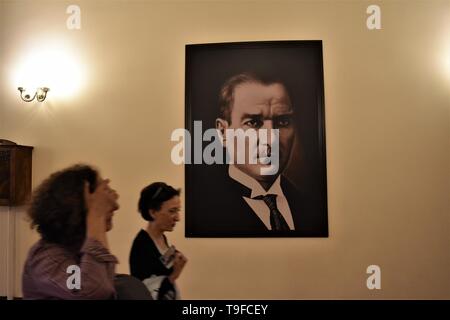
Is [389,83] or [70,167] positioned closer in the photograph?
[70,167]

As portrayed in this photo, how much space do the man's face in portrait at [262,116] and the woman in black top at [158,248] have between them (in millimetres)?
310

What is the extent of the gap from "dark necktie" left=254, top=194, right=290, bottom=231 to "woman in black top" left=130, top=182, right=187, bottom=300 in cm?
35

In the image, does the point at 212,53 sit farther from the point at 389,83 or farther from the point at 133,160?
the point at 389,83

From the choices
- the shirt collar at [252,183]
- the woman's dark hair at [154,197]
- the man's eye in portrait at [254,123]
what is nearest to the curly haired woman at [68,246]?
the woman's dark hair at [154,197]

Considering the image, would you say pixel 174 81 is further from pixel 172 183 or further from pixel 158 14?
pixel 172 183

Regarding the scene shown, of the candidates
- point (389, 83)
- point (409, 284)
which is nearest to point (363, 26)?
point (389, 83)

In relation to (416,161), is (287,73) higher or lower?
higher

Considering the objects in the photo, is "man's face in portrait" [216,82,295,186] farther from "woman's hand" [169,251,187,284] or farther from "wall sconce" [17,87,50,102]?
"wall sconce" [17,87,50,102]

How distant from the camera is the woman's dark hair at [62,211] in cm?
111

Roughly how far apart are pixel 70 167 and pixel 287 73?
0.88 metres

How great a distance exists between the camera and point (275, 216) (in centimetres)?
142

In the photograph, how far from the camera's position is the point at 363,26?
1.44 m

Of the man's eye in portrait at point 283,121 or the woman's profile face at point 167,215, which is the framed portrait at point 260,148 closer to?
the man's eye in portrait at point 283,121
